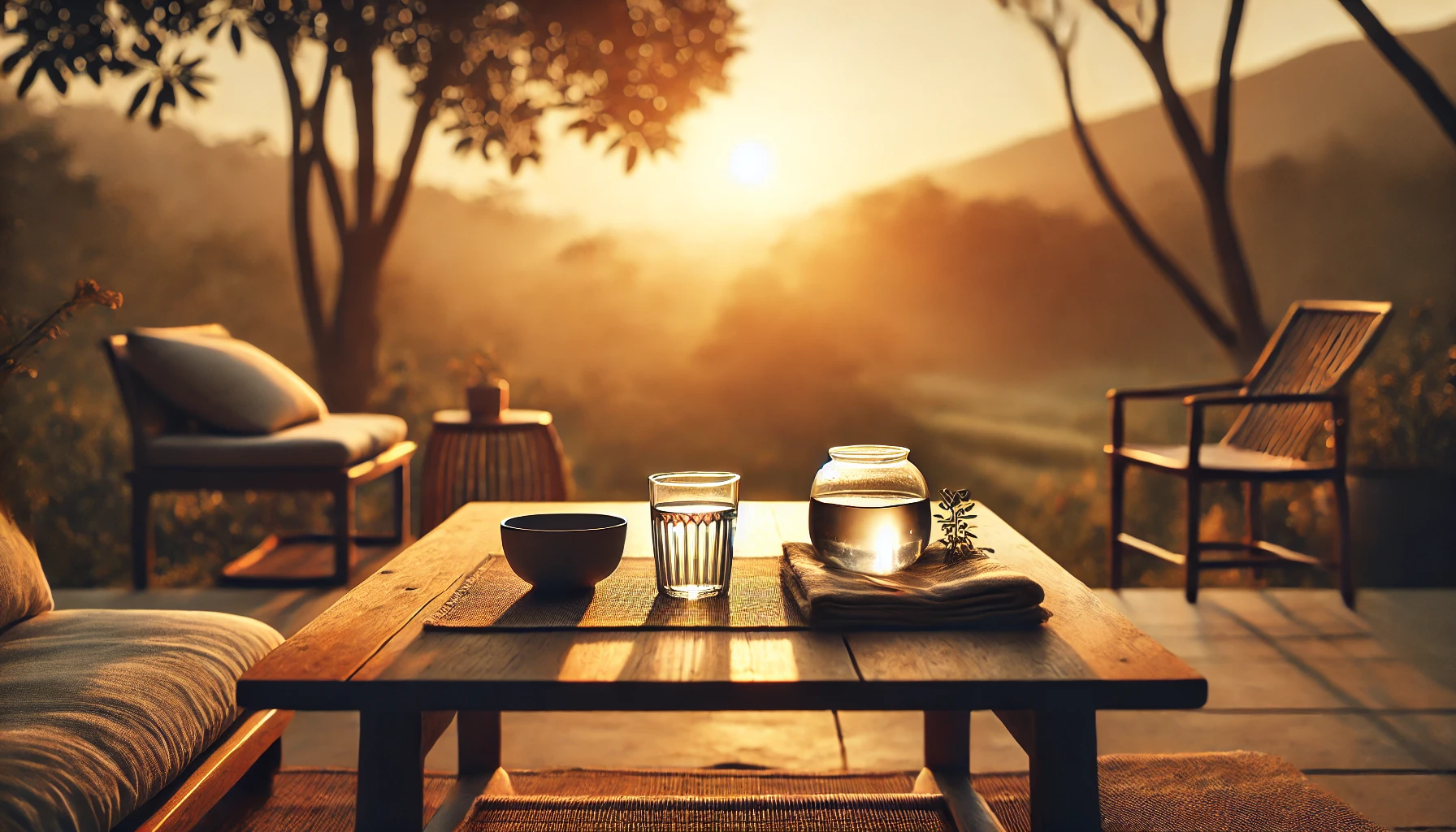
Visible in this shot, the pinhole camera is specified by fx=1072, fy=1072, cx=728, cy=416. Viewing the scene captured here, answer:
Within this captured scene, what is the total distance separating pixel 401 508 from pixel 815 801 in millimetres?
2796

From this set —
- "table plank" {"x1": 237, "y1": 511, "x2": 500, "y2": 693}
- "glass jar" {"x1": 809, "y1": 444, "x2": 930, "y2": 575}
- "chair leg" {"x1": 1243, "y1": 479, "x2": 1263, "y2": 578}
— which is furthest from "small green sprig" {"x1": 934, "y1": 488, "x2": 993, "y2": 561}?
"chair leg" {"x1": 1243, "y1": 479, "x2": 1263, "y2": 578}

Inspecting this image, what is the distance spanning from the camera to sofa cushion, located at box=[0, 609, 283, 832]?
1113 millimetres

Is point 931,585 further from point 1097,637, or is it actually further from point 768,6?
point 768,6

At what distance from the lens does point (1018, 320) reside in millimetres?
6168

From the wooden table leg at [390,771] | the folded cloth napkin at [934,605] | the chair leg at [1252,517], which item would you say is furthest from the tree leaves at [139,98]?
the chair leg at [1252,517]

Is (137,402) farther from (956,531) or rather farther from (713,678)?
(713,678)

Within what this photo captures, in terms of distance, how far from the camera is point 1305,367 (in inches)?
141

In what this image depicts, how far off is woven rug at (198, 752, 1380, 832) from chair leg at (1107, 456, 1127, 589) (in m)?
1.53

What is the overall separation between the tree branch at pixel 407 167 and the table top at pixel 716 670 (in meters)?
3.61

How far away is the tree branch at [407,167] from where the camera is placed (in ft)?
14.5

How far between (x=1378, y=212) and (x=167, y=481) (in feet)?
17.9

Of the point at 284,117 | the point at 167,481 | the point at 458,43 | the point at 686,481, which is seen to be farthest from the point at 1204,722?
the point at 284,117

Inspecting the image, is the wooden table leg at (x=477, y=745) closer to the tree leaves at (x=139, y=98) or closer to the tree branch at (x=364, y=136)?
the tree leaves at (x=139, y=98)

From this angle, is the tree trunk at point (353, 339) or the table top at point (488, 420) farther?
the tree trunk at point (353, 339)
